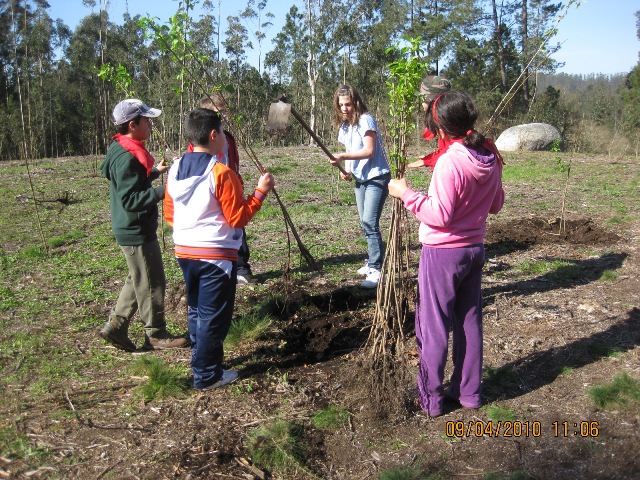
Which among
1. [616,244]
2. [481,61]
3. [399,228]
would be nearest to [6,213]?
[399,228]

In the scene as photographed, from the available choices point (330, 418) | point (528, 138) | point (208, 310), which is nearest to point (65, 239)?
point (208, 310)

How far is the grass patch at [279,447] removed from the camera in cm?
269

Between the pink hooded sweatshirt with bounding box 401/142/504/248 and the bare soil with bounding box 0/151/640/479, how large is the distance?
98 cm

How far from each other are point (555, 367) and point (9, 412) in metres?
3.42

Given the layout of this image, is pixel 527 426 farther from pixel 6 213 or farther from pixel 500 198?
pixel 6 213

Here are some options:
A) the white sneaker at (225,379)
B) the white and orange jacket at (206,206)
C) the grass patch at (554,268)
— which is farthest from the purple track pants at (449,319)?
the grass patch at (554,268)

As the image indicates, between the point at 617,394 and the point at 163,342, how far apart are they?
3.04m

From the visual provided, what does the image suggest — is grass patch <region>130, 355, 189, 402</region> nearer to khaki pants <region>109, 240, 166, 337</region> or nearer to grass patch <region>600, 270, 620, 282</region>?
khaki pants <region>109, 240, 166, 337</region>

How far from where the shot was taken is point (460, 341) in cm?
308

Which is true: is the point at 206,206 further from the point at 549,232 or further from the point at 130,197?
the point at 549,232

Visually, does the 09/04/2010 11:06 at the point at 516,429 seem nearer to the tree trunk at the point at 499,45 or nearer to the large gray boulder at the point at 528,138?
the large gray boulder at the point at 528,138

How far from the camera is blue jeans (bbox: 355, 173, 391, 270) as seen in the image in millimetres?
4910
